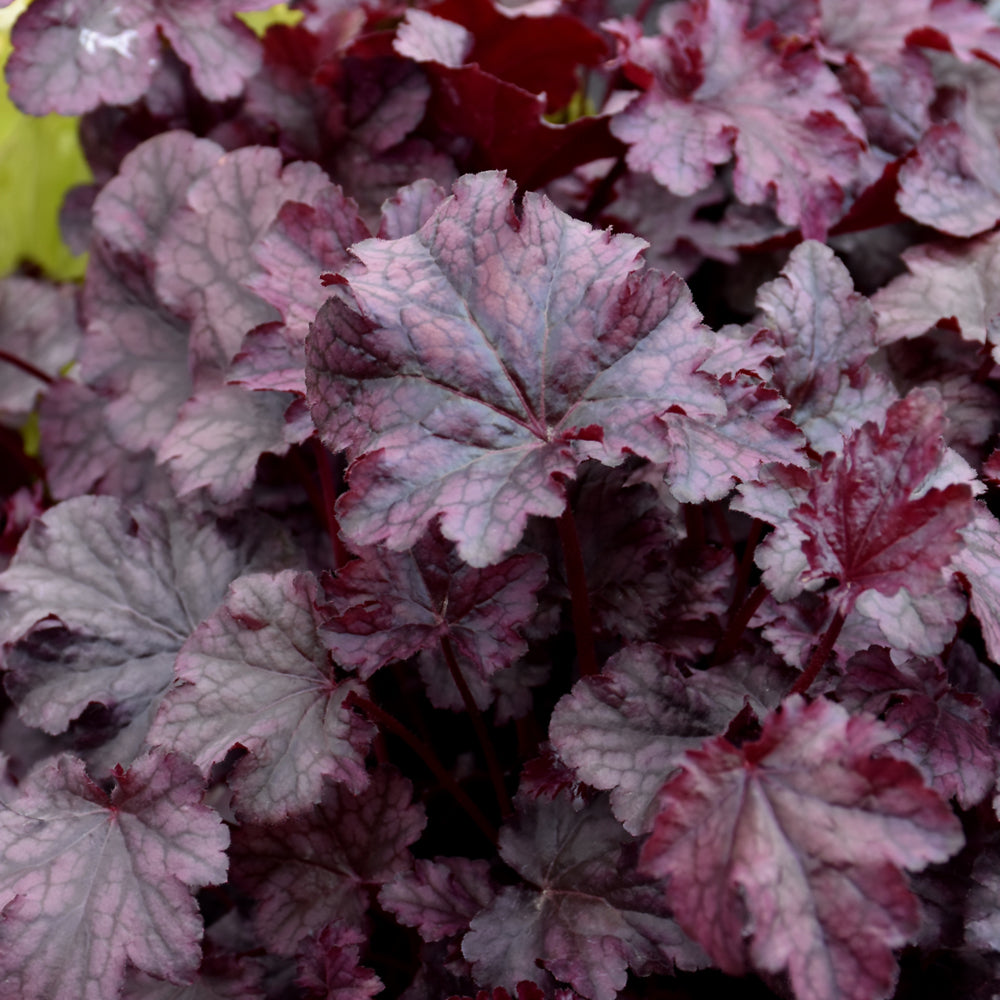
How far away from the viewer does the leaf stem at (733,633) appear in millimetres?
980

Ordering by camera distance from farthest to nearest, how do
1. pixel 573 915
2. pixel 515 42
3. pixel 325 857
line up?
pixel 515 42
pixel 325 857
pixel 573 915

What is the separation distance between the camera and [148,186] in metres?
1.36

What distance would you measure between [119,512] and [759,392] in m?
0.78

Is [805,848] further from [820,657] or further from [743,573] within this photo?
[743,573]

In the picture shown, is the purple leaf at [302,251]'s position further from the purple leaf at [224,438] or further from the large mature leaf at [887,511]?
the large mature leaf at [887,511]

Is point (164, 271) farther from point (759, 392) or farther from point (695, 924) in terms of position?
point (695, 924)

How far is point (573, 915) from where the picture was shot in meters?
0.94

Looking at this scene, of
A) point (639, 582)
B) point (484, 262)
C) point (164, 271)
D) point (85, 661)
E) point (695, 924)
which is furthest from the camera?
point (164, 271)

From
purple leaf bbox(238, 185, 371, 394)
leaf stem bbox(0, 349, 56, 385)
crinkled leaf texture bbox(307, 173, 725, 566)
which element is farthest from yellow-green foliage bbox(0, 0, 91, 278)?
crinkled leaf texture bbox(307, 173, 725, 566)

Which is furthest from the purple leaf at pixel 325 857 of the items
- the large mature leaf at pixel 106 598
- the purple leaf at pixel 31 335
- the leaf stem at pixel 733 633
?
the purple leaf at pixel 31 335

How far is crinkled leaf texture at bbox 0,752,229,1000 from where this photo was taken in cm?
Result: 89

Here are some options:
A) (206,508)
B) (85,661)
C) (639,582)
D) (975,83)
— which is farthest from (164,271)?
(975,83)

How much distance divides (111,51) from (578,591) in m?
1.06

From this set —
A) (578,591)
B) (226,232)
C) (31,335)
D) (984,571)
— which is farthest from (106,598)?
(984,571)
